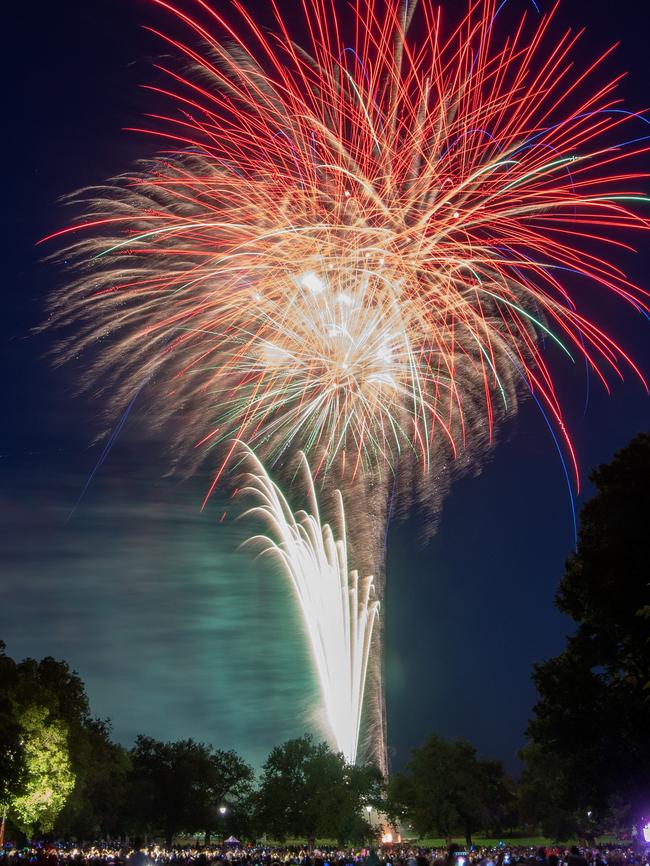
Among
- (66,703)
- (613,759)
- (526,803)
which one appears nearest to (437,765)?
(526,803)

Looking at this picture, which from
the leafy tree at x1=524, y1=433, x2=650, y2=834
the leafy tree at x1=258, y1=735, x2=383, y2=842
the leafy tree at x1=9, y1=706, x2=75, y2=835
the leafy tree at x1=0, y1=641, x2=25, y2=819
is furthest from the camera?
the leafy tree at x1=258, y1=735, x2=383, y2=842

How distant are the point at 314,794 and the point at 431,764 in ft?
72.3

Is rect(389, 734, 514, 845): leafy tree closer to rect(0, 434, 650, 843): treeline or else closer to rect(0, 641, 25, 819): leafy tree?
rect(0, 434, 650, 843): treeline

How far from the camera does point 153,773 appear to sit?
97.6 meters

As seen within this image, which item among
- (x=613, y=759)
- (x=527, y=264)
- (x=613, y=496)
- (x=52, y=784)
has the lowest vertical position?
(x=613, y=759)

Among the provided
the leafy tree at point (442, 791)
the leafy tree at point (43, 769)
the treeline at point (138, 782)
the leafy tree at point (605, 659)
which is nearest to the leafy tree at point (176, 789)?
the treeline at point (138, 782)

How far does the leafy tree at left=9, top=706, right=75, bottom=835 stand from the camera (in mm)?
47594

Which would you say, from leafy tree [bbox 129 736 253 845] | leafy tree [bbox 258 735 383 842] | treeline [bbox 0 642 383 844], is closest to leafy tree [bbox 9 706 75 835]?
treeline [bbox 0 642 383 844]

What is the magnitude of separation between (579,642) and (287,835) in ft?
154

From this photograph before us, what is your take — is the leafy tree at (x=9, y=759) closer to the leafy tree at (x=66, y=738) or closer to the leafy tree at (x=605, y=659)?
the leafy tree at (x=66, y=738)

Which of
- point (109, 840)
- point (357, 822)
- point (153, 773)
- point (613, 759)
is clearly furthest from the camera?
point (109, 840)

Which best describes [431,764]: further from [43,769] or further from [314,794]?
[43,769]

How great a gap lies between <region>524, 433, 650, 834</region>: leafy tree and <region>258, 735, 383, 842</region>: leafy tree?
33536 mm

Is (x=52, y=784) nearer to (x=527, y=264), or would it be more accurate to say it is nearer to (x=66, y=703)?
(x=66, y=703)
